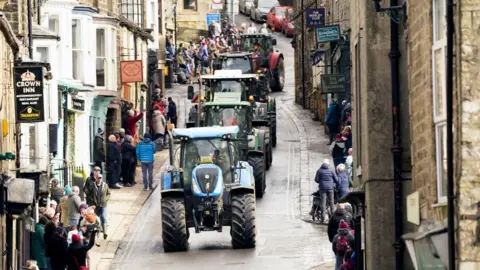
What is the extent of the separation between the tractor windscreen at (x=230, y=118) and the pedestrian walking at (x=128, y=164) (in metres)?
2.33

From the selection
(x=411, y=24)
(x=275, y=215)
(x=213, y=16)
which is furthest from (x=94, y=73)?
(x=213, y=16)

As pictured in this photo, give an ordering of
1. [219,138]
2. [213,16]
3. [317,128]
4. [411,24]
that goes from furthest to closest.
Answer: [213,16] → [317,128] → [219,138] → [411,24]

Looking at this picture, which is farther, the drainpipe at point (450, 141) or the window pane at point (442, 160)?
the window pane at point (442, 160)

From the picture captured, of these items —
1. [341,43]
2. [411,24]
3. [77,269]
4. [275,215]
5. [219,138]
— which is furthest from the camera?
[341,43]

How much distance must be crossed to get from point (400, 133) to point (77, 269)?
464 inches

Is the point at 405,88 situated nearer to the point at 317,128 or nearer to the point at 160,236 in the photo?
the point at 160,236

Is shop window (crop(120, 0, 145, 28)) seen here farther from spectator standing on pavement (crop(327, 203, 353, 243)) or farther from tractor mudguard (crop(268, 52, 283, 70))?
spectator standing on pavement (crop(327, 203, 353, 243))

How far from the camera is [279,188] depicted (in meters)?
44.4

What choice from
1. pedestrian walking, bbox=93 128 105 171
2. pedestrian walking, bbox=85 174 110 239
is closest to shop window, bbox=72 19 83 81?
pedestrian walking, bbox=93 128 105 171

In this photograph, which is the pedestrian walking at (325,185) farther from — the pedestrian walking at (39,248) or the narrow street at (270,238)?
the pedestrian walking at (39,248)

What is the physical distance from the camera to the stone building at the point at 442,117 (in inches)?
574

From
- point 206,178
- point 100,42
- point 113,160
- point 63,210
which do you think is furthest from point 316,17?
point 63,210

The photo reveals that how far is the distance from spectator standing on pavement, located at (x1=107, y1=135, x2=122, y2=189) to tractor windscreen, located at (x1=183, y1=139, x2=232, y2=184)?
8.68 m

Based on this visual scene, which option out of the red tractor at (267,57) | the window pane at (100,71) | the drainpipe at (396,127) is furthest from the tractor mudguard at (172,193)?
the red tractor at (267,57)
